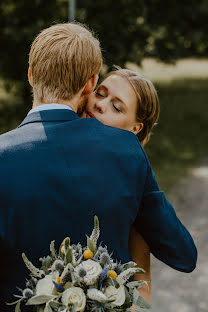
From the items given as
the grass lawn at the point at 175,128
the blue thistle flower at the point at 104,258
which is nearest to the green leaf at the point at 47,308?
the blue thistle flower at the point at 104,258

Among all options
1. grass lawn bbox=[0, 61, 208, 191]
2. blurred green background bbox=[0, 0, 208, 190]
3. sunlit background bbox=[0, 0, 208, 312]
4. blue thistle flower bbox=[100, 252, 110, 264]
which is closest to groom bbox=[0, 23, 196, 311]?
blue thistle flower bbox=[100, 252, 110, 264]

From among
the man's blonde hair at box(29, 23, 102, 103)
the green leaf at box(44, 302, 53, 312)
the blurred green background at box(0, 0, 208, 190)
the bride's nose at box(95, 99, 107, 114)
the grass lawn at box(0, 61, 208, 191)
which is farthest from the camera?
the blurred green background at box(0, 0, 208, 190)

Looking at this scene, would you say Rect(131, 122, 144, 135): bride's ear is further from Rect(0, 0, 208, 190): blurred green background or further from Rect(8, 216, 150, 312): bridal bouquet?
Rect(0, 0, 208, 190): blurred green background

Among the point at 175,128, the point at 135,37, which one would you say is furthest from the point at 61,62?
the point at 175,128

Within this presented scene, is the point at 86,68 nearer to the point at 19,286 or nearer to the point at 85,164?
the point at 85,164

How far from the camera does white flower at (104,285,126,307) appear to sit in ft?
4.45

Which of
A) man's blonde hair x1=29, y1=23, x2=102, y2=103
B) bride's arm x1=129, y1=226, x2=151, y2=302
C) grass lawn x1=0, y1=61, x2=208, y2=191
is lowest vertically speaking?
grass lawn x1=0, y1=61, x2=208, y2=191

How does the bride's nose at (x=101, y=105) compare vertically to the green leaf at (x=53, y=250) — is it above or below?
above

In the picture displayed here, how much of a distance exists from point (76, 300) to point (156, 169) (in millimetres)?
6964

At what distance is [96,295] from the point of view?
51.9 inches

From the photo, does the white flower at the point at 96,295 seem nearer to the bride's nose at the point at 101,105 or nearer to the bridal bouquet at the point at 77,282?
the bridal bouquet at the point at 77,282

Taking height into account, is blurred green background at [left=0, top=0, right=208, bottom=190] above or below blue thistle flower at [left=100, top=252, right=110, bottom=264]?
below

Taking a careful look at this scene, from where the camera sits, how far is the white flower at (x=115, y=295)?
1.36 meters

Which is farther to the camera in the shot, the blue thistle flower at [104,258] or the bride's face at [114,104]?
the bride's face at [114,104]
